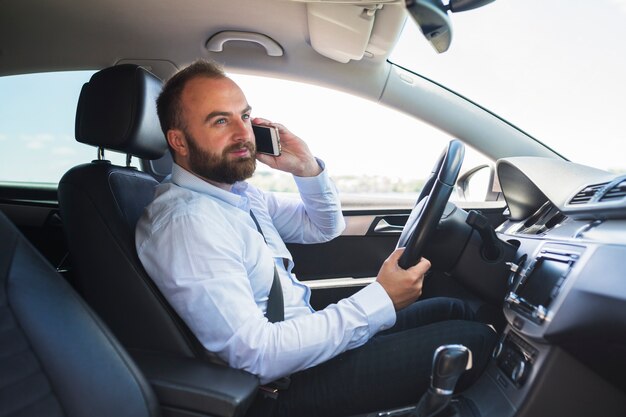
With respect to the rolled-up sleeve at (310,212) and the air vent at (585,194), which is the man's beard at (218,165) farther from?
the air vent at (585,194)

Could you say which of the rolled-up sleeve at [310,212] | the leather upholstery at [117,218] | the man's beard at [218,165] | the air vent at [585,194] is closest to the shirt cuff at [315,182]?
the rolled-up sleeve at [310,212]

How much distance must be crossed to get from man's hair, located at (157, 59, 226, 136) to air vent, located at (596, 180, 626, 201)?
1233mm

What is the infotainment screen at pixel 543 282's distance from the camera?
1239 millimetres

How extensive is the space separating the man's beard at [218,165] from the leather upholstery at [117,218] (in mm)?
148

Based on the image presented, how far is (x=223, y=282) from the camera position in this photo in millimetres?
1144

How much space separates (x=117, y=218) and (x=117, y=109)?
0.35 metres

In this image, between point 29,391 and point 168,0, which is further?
point 168,0

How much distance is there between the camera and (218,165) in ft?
4.84

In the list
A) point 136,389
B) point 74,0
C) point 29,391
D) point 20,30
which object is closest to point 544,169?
point 136,389

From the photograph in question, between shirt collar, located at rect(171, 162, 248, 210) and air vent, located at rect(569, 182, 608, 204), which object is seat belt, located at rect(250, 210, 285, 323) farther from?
air vent, located at rect(569, 182, 608, 204)

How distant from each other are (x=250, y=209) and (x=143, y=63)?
40.0 inches

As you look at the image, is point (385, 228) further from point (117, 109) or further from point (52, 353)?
point (52, 353)

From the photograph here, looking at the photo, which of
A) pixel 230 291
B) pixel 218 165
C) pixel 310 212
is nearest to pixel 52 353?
pixel 230 291

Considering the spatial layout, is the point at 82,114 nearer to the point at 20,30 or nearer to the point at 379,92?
the point at 20,30
